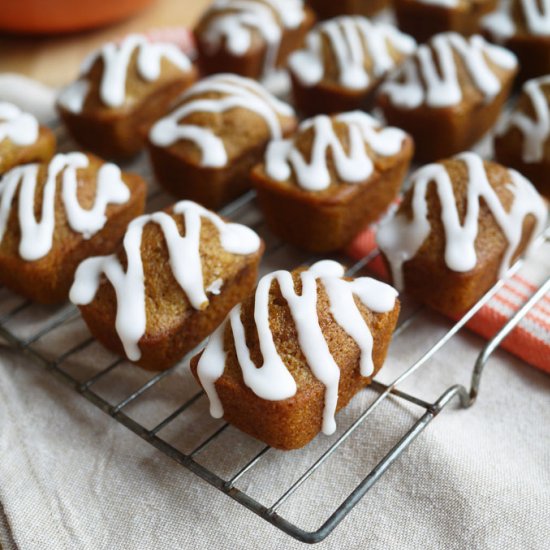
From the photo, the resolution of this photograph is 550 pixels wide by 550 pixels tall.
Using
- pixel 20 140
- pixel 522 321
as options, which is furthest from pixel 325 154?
pixel 20 140

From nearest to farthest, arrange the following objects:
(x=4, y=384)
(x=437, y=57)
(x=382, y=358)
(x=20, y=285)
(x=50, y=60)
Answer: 1. (x=382, y=358)
2. (x=4, y=384)
3. (x=20, y=285)
4. (x=437, y=57)
5. (x=50, y=60)

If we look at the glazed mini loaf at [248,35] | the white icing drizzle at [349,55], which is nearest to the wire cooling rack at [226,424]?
the white icing drizzle at [349,55]

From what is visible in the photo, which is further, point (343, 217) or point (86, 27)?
point (86, 27)

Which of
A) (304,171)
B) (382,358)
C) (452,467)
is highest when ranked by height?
(304,171)

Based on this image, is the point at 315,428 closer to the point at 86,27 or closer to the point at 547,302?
the point at 547,302

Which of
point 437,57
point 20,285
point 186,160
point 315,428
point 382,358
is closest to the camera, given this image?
point 315,428

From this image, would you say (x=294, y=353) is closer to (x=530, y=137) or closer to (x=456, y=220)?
(x=456, y=220)

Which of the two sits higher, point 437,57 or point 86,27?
point 437,57

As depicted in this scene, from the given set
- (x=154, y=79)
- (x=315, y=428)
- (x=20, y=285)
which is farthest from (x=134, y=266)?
(x=154, y=79)
